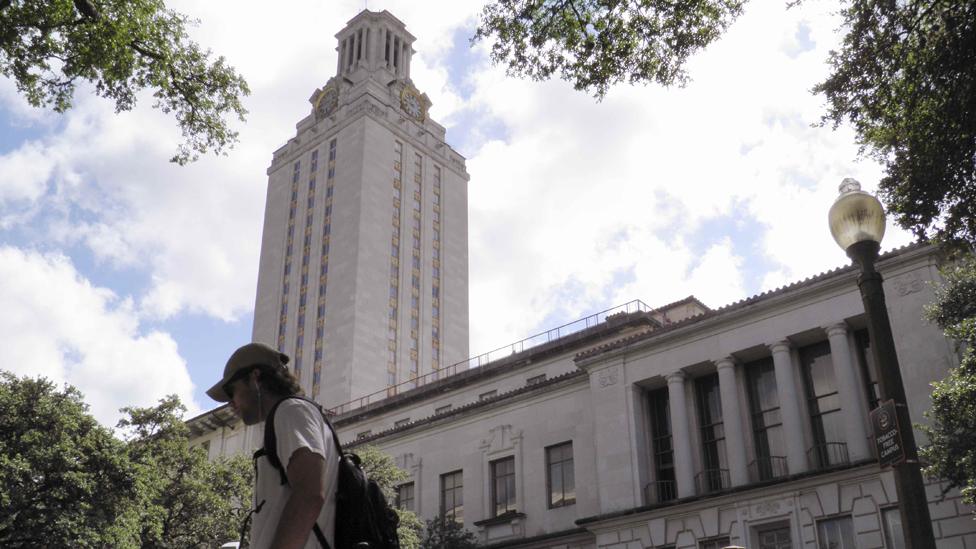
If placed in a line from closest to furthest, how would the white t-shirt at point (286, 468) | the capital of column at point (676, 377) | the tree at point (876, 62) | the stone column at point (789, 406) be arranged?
the white t-shirt at point (286, 468) < the tree at point (876, 62) < the stone column at point (789, 406) < the capital of column at point (676, 377)

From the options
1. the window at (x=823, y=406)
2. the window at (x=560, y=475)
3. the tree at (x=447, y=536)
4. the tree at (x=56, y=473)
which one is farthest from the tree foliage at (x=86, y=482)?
the window at (x=823, y=406)

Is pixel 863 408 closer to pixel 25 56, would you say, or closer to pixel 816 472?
pixel 816 472

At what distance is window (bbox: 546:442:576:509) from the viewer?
3288 centimetres

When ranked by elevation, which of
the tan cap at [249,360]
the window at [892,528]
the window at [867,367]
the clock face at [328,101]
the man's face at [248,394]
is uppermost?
the clock face at [328,101]

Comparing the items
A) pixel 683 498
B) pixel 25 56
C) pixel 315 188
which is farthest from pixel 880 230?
pixel 315 188

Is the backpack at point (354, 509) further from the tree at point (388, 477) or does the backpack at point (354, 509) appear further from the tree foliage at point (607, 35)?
the tree at point (388, 477)

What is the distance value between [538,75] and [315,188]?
89486 mm

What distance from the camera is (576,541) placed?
31312mm

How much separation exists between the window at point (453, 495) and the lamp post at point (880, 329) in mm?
28698

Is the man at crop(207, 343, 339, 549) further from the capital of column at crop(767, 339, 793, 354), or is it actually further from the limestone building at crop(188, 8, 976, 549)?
the capital of column at crop(767, 339, 793, 354)

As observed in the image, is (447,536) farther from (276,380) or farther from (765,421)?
(276,380)

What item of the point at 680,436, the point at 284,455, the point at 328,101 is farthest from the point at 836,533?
the point at 328,101

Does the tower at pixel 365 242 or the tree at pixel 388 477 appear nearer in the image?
the tree at pixel 388 477

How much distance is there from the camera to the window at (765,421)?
91.7 ft
